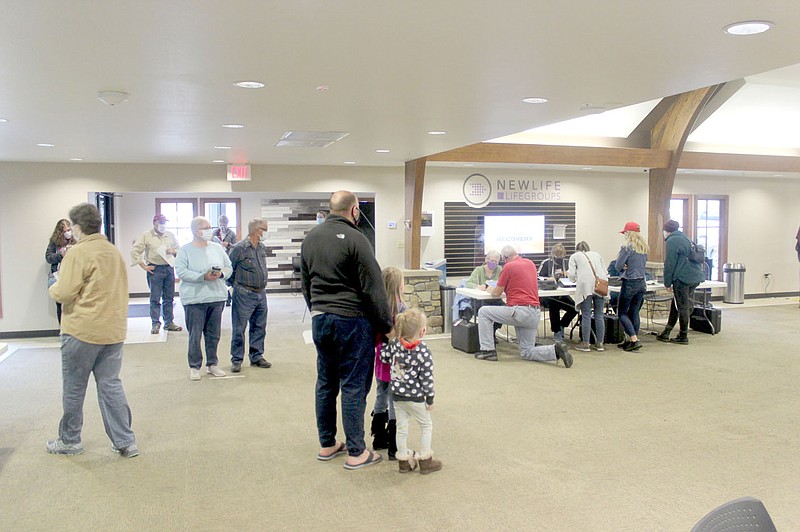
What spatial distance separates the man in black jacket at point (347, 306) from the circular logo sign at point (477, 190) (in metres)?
7.15

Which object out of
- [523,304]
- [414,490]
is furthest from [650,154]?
[414,490]

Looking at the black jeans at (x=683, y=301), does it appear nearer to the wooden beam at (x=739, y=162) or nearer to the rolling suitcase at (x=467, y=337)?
the rolling suitcase at (x=467, y=337)

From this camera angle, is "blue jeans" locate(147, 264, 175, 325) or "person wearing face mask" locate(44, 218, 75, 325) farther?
"blue jeans" locate(147, 264, 175, 325)

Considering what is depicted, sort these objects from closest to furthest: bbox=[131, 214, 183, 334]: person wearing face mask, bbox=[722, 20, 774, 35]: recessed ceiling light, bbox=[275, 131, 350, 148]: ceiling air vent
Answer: bbox=[722, 20, 774, 35]: recessed ceiling light
bbox=[275, 131, 350, 148]: ceiling air vent
bbox=[131, 214, 183, 334]: person wearing face mask

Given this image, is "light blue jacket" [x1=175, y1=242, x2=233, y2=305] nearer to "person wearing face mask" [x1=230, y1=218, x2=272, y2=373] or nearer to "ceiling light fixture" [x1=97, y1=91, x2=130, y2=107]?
"person wearing face mask" [x1=230, y1=218, x2=272, y2=373]

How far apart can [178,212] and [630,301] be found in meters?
9.36

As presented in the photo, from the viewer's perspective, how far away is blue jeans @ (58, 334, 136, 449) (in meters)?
3.88

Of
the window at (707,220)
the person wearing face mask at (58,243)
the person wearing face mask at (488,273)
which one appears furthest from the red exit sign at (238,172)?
the window at (707,220)

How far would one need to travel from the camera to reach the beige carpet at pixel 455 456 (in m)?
3.27

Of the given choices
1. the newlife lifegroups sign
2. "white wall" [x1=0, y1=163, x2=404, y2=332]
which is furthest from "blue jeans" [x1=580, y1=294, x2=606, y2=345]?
"white wall" [x1=0, y1=163, x2=404, y2=332]

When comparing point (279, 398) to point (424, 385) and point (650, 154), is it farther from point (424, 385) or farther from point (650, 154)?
point (650, 154)

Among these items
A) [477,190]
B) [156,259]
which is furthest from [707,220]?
[156,259]

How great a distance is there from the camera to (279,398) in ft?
17.9

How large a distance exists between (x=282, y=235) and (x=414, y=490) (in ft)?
34.9
